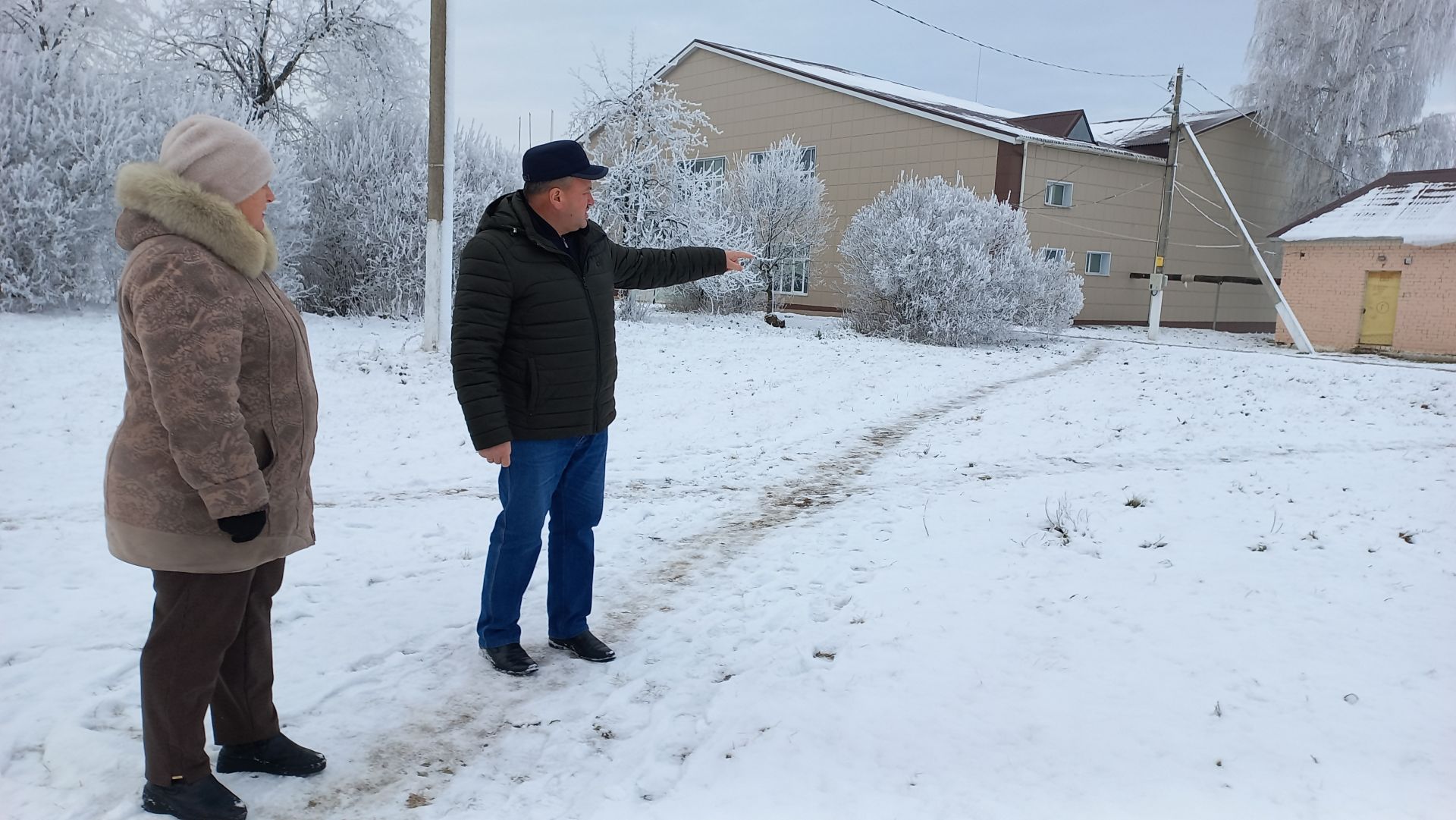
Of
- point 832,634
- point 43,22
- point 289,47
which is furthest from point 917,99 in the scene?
point 832,634

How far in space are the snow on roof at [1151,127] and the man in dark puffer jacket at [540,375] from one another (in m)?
30.9

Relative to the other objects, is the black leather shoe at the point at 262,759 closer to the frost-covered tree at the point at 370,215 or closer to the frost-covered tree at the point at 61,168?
the frost-covered tree at the point at 61,168

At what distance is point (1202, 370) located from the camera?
15.1 metres

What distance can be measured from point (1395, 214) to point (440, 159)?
24.0m

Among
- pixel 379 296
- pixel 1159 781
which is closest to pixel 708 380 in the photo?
pixel 379 296

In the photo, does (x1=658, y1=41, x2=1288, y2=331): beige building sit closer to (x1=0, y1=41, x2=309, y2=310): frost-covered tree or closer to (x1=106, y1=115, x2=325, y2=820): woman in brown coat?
(x1=0, y1=41, x2=309, y2=310): frost-covered tree

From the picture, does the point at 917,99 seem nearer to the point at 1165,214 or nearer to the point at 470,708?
the point at 1165,214

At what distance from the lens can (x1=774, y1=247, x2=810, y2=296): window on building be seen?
2606 centimetres

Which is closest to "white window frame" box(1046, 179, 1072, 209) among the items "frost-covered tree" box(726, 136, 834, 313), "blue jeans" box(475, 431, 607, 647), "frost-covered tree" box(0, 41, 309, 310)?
"frost-covered tree" box(726, 136, 834, 313)

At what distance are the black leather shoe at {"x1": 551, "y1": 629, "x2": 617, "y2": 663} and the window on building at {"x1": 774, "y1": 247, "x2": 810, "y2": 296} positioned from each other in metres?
22.1

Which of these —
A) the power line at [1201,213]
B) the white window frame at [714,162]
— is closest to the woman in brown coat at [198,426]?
the white window frame at [714,162]

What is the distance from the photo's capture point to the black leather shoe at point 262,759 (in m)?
2.92

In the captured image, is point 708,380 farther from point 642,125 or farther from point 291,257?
point 642,125

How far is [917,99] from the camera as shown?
106 feet
